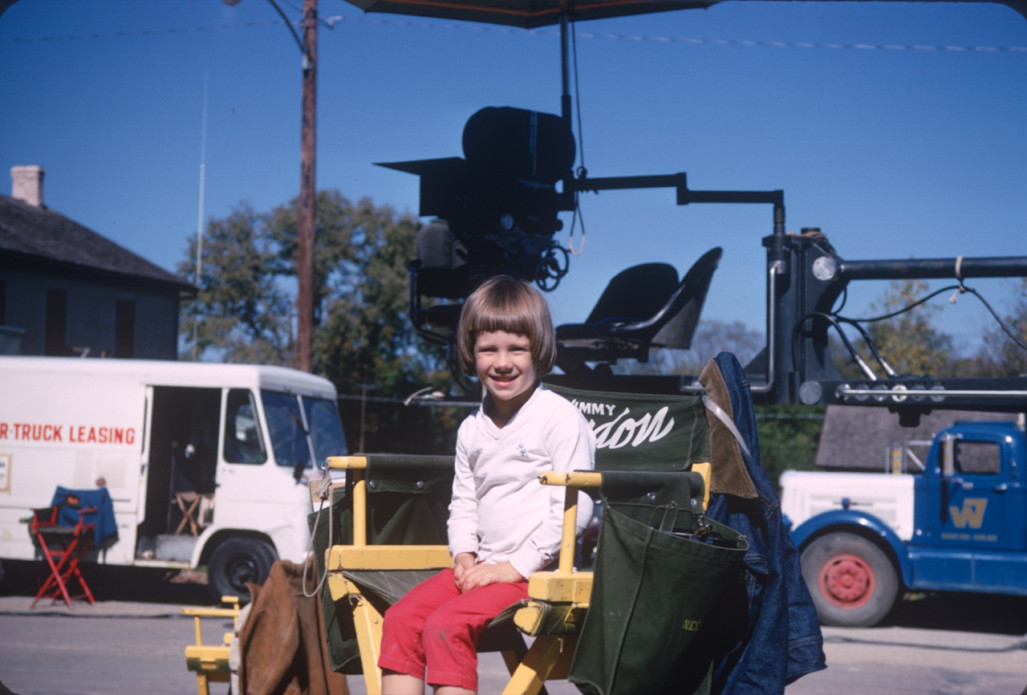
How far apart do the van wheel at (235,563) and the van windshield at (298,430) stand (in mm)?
971

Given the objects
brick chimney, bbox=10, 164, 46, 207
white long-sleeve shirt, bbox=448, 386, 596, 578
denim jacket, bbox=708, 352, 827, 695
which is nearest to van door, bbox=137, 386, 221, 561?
white long-sleeve shirt, bbox=448, 386, 596, 578

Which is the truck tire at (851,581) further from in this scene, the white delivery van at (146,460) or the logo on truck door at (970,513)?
the white delivery van at (146,460)

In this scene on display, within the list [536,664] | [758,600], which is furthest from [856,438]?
[536,664]

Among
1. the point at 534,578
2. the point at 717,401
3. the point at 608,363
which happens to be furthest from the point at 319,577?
the point at 608,363

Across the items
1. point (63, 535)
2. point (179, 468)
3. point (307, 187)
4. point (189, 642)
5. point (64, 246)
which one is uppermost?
point (64, 246)

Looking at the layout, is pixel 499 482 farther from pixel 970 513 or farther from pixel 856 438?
pixel 856 438

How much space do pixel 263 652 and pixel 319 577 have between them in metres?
0.75

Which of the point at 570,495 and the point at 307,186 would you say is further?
the point at 307,186

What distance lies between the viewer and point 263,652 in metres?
4.33

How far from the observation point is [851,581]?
38.5 ft

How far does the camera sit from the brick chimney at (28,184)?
107 ft

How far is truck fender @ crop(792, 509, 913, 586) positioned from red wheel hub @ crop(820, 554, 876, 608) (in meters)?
0.30

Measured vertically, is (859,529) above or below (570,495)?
below

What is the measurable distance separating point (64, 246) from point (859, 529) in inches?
972
